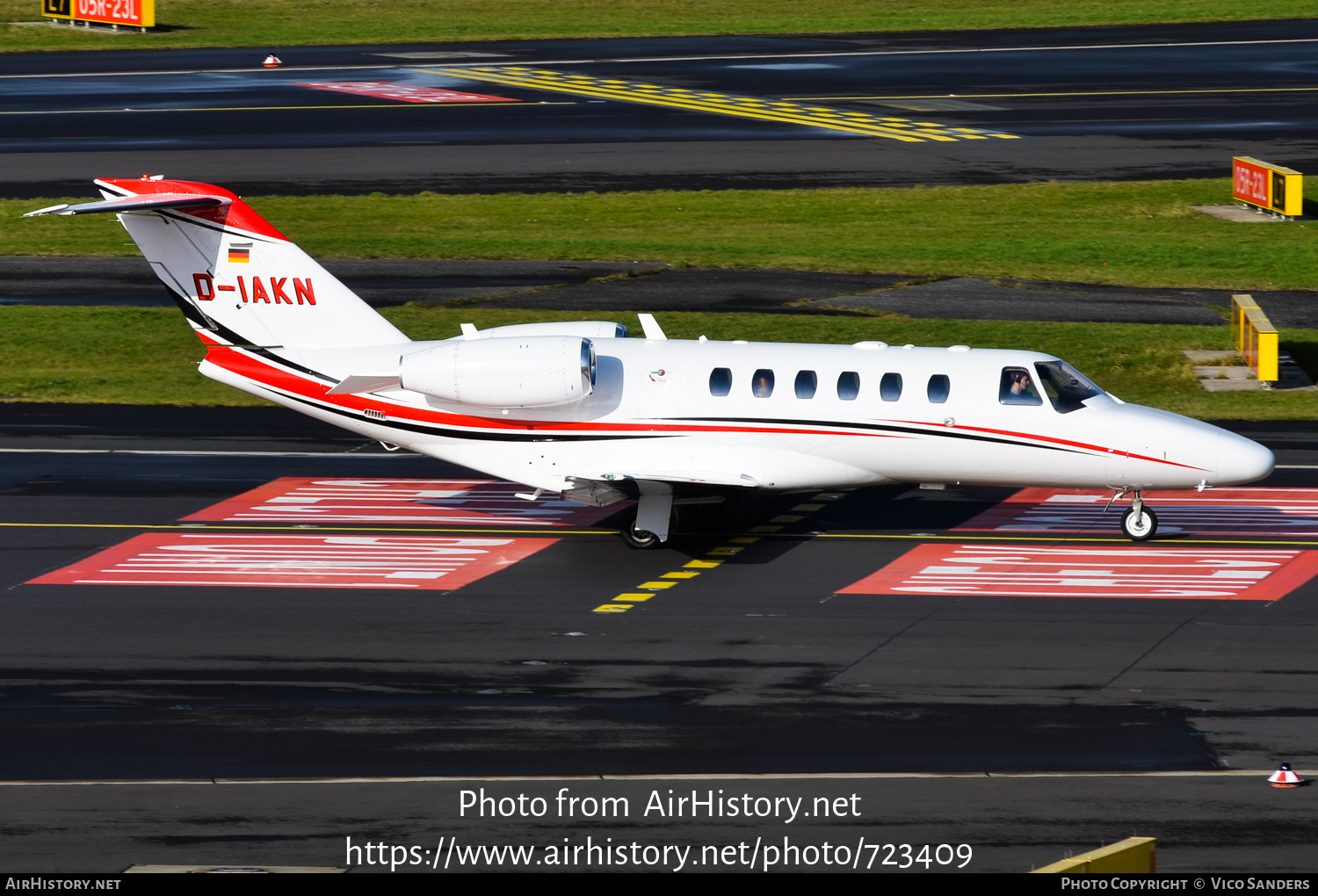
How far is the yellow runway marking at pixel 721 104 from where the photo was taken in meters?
Answer: 62.9

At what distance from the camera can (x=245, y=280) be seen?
29516 millimetres

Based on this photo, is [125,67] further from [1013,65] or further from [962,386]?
[962,386]

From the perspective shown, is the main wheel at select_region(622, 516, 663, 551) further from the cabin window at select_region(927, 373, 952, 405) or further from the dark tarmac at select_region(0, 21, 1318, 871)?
the cabin window at select_region(927, 373, 952, 405)

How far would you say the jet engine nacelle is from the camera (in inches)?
1094

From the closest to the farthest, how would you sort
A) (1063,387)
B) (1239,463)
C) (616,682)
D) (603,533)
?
(616,682)
(1239,463)
(1063,387)
(603,533)

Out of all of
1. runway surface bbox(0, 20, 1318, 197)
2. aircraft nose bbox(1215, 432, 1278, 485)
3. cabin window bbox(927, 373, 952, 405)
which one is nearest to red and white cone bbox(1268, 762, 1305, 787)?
aircraft nose bbox(1215, 432, 1278, 485)

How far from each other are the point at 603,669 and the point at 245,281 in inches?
412

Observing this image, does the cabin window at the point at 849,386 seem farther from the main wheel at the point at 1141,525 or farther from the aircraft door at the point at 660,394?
the main wheel at the point at 1141,525

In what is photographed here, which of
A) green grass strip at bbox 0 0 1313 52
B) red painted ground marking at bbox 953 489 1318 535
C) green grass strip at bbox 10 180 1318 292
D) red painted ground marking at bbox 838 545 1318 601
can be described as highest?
→ green grass strip at bbox 0 0 1313 52

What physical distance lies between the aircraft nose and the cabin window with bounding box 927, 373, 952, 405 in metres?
4.33

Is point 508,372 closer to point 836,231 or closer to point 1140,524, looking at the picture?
point 1140,524

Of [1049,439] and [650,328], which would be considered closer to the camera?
[1049,439]

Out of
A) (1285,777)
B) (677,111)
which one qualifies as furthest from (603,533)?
(677,111)
